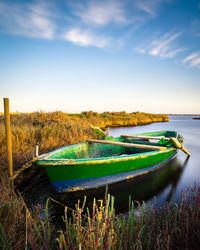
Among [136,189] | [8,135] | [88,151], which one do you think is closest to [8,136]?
[8,135]

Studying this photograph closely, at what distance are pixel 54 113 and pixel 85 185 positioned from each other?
7.95m

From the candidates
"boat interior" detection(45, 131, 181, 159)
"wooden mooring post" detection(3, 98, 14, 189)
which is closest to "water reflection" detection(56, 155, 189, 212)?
"boat interior" detection(45, 131, 181, 159)

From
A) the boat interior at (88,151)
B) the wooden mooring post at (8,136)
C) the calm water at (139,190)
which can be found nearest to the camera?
the wooden mooring post at (8,136)

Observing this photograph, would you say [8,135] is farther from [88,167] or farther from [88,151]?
[88,151]

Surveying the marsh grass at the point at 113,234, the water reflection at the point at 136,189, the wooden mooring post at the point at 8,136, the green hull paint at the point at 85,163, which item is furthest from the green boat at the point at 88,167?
the marsh grass at the point at 113,234

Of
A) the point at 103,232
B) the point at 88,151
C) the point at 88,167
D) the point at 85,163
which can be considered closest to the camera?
the point at 103,232

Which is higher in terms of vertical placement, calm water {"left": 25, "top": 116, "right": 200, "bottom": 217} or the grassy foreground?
the grassy foreground

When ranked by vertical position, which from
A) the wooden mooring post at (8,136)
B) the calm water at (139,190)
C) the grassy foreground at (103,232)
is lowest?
the calm water at (139,190)

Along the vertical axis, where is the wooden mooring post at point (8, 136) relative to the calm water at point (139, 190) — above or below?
above

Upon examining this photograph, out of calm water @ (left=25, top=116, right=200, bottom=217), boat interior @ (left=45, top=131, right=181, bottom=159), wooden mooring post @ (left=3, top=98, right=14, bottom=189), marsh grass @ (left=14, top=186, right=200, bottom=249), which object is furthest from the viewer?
boat interior @ (left=45, top=131, right=181, bottom=159)

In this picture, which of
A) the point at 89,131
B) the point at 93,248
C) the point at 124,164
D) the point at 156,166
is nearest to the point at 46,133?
the point at 89,131

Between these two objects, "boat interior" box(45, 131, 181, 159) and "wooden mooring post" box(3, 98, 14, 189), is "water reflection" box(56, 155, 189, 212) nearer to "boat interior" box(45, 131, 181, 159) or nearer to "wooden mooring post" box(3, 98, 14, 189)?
"boat interior" box(45, 131, 181, 159)

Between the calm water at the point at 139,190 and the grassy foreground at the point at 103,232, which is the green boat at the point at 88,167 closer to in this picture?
the calm water at the point at 139,190

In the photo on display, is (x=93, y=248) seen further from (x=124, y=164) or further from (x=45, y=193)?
(x=45, y=193)
